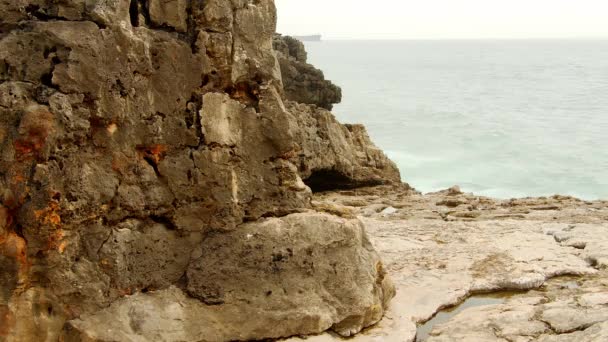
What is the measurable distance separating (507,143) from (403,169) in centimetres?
1323

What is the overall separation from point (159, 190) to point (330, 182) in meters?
9.44

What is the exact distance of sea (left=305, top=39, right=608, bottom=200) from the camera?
34.8 metres

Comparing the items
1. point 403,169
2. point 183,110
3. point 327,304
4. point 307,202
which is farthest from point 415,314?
point 403,169

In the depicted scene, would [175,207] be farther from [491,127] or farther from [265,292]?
[491,127]

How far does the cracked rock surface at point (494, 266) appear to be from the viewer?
6996mm

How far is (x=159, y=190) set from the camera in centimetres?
671

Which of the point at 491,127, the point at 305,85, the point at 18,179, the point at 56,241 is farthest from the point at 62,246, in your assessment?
the point at 491,127

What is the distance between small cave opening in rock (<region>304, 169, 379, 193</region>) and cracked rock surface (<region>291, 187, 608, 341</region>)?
1.18 meters

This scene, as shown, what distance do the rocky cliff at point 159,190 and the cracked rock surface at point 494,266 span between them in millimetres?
590

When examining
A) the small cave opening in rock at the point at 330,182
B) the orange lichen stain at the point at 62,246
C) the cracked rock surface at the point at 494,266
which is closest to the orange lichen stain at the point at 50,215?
the orange lichen stain at the point at 62,246

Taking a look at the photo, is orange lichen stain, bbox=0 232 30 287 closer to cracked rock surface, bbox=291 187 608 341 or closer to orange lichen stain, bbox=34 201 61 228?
orange lichen stain, bbox=34 201 61 228

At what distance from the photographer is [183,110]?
22.1 feet

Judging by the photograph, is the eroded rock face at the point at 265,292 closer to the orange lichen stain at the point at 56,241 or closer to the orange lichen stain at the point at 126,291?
the orange lichen stain at the point at 126,291

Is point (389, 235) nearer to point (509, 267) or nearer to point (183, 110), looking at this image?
point (509, 267)
